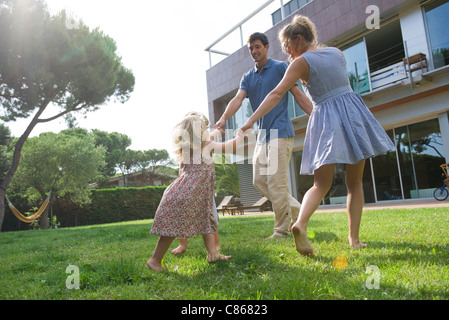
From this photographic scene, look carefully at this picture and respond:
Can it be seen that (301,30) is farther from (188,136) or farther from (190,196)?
(190,196)

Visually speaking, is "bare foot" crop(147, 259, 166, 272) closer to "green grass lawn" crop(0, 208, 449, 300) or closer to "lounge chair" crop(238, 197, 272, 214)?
"green grass lawn" crop(0, 208, 449, 300)

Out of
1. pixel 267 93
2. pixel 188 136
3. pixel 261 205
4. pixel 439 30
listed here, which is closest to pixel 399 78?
pixel 439 30

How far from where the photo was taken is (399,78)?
1138cm

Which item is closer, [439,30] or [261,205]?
[439,30]

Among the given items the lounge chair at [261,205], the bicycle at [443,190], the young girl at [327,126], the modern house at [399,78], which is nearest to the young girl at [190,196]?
the young girl at [327,126]

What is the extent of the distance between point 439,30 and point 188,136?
11077 mm

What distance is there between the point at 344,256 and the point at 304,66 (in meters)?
1.49

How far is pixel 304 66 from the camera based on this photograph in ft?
8.65

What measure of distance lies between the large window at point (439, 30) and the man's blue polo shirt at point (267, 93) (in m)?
8.71

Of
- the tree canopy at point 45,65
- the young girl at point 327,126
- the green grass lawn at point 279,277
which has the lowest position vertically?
the green grass lawn at point 279,277

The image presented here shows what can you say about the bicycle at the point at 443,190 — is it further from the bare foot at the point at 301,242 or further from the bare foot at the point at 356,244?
the bare foot at the point at 301,242

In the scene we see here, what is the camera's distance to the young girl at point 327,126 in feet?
8.02
